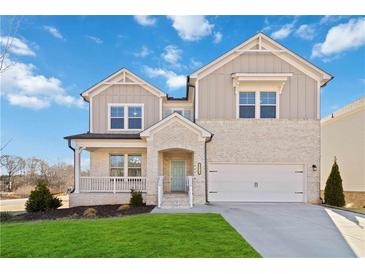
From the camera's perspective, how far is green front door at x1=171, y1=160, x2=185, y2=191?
15.1 m

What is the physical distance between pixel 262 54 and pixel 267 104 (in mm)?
2748

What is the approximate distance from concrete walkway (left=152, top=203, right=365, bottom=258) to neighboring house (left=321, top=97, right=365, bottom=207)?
18.0 ft

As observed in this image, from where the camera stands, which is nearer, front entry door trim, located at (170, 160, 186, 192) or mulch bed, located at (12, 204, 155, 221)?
mulch bed, located at (12, 204, 155, 221)

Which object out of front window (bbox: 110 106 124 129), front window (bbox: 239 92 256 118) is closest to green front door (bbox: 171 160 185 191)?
front window (bbox: 110 106 124 129)

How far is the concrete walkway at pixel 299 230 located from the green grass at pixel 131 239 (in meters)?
0.62

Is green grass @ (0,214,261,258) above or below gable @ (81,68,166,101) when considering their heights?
below

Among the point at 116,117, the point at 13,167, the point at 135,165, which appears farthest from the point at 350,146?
the point at 13,167

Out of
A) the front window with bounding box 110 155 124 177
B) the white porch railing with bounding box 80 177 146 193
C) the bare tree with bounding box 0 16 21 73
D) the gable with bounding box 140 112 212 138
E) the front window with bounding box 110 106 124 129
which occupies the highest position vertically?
the bare tree with bounding box 0 16 21 73

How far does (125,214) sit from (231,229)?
5013 mm

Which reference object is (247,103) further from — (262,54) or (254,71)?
(262,54)

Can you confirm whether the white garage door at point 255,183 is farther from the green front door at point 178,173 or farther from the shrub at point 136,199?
the shrub at point 136,199

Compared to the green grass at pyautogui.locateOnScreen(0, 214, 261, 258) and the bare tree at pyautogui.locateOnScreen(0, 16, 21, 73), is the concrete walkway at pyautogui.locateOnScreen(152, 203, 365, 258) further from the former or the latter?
the bare tree at pyautogui.locateOnScreen(0, 16, 21, 73)
